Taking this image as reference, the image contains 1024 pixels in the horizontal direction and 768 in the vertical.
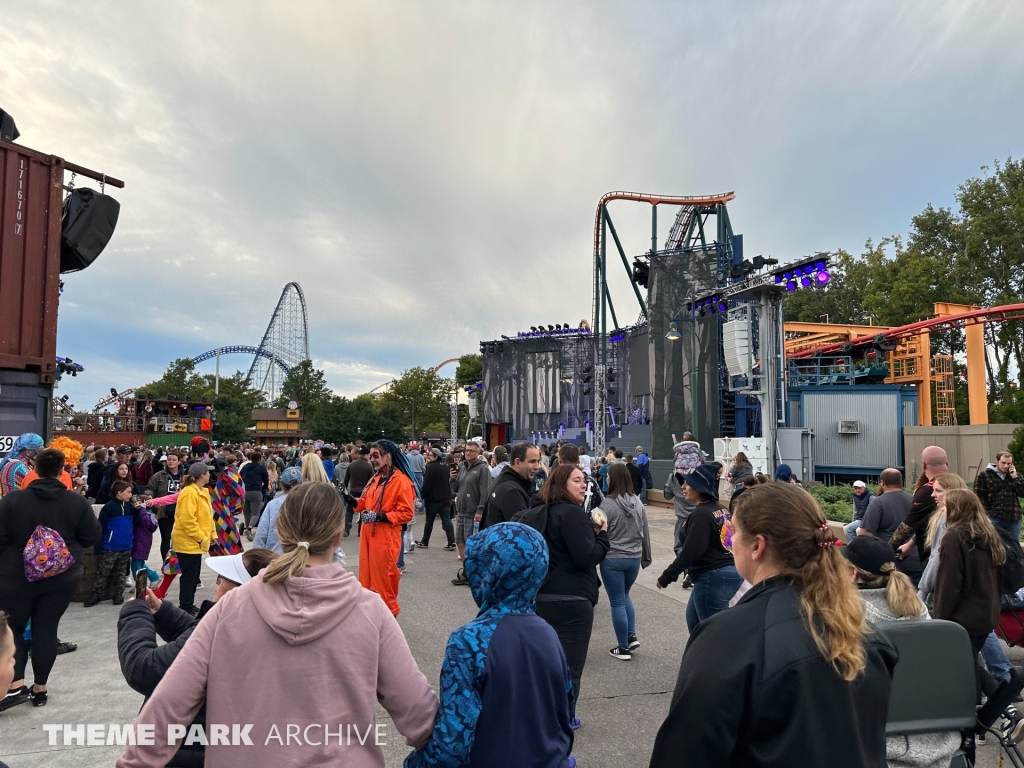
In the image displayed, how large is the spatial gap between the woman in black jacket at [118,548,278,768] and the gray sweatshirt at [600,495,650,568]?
3443 mm

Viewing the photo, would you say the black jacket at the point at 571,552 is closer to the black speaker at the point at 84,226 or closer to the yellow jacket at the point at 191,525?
the yellow jacket at the point at 191,525

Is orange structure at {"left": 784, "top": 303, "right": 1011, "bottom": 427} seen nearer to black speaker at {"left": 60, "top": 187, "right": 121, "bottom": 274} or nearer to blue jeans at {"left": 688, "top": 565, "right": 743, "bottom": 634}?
blue jeans at {"left": 688, "top": 565, "right": 743, "bottom": 634}

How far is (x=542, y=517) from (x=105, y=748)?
3077 mm

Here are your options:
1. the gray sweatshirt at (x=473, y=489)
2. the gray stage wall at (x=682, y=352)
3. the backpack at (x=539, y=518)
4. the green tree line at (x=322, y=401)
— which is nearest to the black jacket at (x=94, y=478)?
the gray sweatshirt at (x=473, y=489)

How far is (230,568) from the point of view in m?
2.56

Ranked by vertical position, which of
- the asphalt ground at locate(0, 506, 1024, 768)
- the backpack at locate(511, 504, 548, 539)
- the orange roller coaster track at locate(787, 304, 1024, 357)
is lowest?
the asphalt ground at locate(0, 506, 1024, 768)

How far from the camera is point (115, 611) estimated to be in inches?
278

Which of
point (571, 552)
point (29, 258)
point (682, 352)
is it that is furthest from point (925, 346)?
point (29, 258)

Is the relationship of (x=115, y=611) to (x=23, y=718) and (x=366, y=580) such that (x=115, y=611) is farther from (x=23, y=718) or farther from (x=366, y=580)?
(x=366, y=580)

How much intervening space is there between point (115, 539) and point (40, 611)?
302 centimetres

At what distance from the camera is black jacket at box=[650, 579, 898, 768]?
4.57ft

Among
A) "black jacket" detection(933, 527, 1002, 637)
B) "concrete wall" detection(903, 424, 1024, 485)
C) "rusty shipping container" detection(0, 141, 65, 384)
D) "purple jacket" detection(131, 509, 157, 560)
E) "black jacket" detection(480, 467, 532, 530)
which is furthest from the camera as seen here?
"concrete wall" detection(903, 424, 1024, 485)

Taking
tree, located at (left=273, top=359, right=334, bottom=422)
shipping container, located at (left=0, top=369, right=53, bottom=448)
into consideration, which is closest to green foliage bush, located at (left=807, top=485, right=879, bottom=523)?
shipping container, located at (left=0, top=369, right=53, bottom=448)

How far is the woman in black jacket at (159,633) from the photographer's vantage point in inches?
79.6
